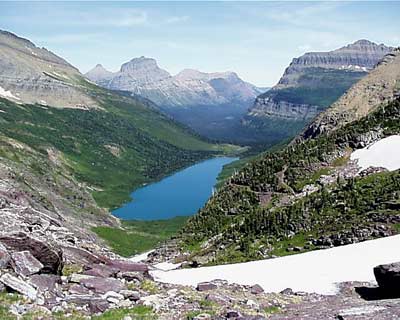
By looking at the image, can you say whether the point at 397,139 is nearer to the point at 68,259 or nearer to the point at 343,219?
the point at 343,219

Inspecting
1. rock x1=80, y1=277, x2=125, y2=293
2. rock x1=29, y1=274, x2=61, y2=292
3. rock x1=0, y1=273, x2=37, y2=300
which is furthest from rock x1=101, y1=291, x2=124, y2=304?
rock x1=0, y1=273, x2=37, y2=300

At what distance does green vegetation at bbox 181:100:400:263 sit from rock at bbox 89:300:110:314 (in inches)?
2764

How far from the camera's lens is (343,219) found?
97125 mm

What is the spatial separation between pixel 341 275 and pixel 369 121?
12279cm

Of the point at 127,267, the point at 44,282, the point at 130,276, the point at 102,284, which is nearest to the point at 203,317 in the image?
the point at 102,284

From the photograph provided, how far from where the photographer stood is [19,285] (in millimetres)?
21859

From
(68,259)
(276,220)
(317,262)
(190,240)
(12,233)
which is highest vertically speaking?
(12,233)

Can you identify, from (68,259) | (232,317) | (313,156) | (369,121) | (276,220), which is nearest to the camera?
(232,317)

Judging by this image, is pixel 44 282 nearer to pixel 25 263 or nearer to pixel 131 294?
pixel 25 263

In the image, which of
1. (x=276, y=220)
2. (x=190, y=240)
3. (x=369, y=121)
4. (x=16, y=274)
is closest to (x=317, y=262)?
(x=16, y=274)

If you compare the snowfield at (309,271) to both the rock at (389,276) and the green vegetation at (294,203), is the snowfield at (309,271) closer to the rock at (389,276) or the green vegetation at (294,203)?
the rock at (389,276)

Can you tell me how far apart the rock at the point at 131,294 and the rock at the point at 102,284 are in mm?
380

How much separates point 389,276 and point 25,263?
17.4m

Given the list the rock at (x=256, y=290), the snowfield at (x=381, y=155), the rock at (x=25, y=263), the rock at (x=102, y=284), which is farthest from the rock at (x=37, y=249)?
the snowfield at (x=381, y=155)
